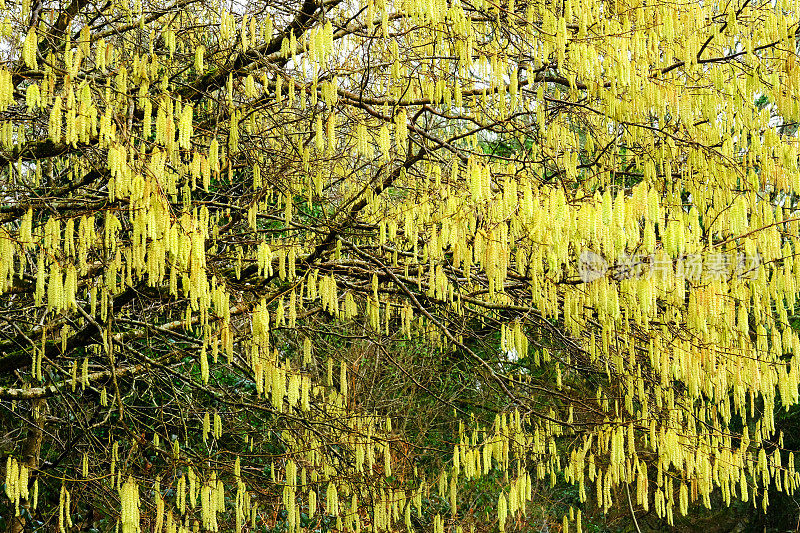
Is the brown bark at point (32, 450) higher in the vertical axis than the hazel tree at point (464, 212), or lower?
lower

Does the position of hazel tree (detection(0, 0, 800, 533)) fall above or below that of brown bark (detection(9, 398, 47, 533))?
above

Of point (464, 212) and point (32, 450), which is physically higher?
point (464, 212)

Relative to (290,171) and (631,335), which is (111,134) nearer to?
(290,171)

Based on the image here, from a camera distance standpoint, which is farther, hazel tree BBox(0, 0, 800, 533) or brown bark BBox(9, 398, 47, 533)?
brown bark BBox(9, 398, 47, 533)

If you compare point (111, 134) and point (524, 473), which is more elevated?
point (111, 134)

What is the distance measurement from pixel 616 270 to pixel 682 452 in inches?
39.0

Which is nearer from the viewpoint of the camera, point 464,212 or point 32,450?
point 464,212

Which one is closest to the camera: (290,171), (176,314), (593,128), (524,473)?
(524,473)

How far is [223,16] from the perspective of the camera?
3.27 metres

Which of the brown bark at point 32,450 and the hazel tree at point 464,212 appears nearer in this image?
the hazel tree at point 464,212

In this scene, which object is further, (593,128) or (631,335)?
(593,128)

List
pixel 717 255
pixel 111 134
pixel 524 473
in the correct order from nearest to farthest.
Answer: pixel 111 134
pixel 717 255
pixel 524 473

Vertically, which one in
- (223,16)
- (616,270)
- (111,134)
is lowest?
(616,270)

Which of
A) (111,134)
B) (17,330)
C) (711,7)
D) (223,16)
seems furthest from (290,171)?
(711,7)
